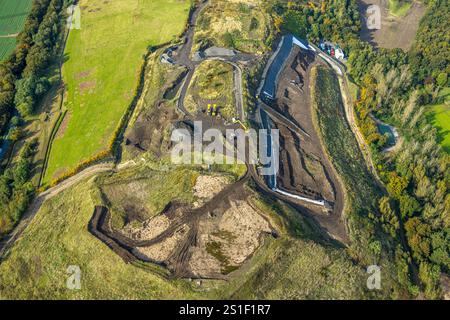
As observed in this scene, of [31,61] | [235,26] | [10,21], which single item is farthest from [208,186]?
[10,21]

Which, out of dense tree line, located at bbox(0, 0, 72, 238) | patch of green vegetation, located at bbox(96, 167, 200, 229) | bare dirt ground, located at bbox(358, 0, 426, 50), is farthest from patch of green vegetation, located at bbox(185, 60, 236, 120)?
bare dirt ground, located at bbox(358, 0, 426, 50)

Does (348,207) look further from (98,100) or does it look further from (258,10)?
(258,10)

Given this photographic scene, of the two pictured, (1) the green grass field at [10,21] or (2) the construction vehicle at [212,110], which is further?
(1) the green grass field at [10,21]

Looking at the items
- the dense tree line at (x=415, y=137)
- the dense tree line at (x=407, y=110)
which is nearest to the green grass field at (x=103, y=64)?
the dense tree line at (x=407, y=110)

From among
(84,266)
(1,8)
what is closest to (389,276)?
(84,266)

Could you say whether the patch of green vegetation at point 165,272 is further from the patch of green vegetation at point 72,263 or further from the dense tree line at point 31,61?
the dense tree line at point 31,61

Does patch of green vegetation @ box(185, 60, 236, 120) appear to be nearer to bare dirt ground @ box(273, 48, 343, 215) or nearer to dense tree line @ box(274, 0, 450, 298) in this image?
bare dirt ground @ box(273, 48, 343, 215)

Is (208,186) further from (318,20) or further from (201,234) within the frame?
(318,20)
